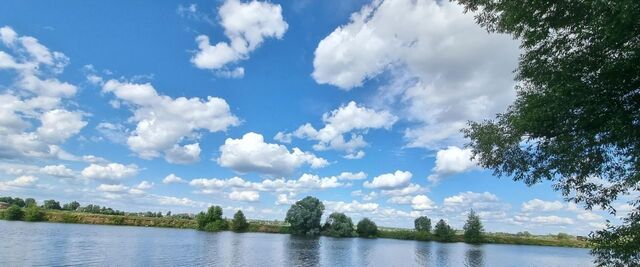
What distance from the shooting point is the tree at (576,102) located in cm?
1065

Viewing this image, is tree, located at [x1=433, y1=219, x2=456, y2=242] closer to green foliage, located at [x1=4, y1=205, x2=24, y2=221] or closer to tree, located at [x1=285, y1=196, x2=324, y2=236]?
tree, located at [x1=285, y1=196, x2=324, y2=236]

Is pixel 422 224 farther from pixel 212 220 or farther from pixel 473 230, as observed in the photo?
pixel 212 220

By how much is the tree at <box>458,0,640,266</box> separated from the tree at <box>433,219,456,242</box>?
135 meters

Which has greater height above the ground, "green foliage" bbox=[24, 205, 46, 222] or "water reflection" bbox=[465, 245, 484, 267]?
"green foliage" bbox=[24, 205, 46, 222]

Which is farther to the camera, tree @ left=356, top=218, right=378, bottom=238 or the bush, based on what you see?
tree @ left=356, top=218, right=378, bottom=238

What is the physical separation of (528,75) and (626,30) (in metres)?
4.01

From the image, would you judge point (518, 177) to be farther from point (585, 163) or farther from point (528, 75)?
point (528, 75)

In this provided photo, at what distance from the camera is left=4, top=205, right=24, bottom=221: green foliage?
114875mm

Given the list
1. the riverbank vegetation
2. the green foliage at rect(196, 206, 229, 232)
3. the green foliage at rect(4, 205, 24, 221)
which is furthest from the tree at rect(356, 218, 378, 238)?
the green foliage at rect(4, 205, 24, 221)

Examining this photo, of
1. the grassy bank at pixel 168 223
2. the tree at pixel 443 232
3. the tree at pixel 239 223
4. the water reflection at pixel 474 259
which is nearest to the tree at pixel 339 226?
the grassy bank at pixel 168 223

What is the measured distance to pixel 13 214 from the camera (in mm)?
115188

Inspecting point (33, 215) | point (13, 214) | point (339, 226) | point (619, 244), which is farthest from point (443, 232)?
point (619, 244)

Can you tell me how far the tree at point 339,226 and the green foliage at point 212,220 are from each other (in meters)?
30.5

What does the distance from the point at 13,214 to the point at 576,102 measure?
13672 cm
